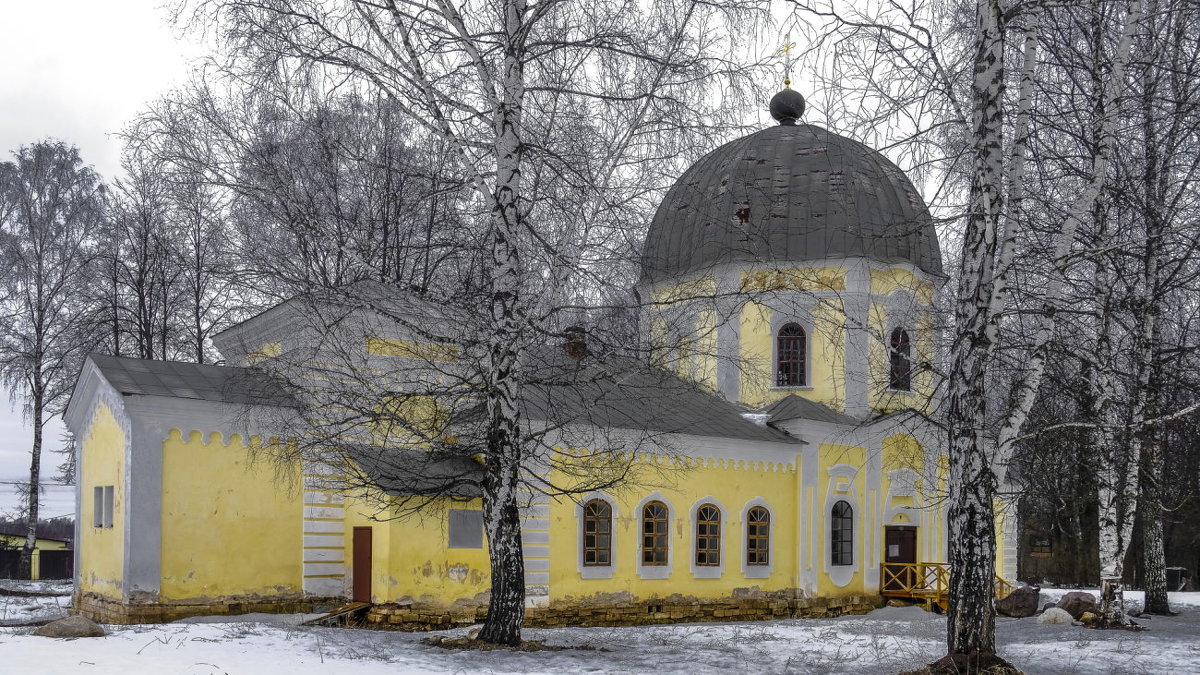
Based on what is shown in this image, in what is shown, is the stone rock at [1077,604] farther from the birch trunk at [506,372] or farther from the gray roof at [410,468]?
the birch trunk at [506,372]

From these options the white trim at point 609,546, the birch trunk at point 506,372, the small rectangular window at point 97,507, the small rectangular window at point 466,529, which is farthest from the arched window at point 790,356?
the birch trunk at point 506,372

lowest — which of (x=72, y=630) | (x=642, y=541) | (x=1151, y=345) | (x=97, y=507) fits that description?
(x=642, y=541)

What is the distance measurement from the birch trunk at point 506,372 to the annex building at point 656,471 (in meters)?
0.60

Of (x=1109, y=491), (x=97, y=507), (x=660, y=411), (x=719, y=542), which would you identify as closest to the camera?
(x=1109, y=491)

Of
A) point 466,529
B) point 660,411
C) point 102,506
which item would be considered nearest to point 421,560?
point 466,529

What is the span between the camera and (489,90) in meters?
10.1

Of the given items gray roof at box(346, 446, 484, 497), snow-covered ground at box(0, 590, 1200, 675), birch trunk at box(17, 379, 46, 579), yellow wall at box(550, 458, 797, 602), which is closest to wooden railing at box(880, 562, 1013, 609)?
yellow wall at box(550, 458, 797, 602)

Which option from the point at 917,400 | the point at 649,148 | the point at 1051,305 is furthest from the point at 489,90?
the point at 917,400

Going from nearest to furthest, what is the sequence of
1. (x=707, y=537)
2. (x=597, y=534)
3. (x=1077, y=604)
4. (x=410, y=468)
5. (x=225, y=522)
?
(x=410, y=468) < (x=225, y=522) < (x=1077, y=604) < (x=597, y=534) < (x=707, y=537)

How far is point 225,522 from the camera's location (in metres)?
15.0

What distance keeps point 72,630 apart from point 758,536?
12.0m

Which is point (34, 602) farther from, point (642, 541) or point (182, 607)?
point (642, 541)

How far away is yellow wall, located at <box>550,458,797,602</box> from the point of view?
1695 centimetres

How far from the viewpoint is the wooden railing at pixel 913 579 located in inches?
780
